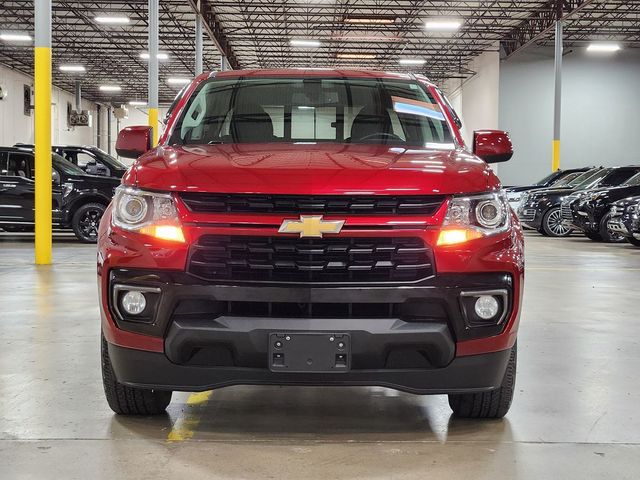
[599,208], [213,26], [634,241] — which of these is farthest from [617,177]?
[213,26]

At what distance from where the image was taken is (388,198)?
3236mm

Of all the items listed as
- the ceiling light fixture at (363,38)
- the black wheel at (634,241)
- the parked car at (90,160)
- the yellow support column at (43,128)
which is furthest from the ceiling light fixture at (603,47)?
the yellow support column at (43,128)

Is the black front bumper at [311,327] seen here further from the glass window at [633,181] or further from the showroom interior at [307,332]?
the glass window at [633,181]

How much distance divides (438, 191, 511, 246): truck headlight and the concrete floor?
2.89ft

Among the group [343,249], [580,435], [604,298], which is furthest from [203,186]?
[604,298]

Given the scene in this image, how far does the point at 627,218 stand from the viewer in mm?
14391

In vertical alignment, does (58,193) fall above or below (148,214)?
above

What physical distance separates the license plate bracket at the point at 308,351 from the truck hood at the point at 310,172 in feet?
1.77

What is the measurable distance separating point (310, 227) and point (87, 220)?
11.9 metres

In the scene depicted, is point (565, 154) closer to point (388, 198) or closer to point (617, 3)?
point (617, 3)

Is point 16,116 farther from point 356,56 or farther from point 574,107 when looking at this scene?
point 574,107

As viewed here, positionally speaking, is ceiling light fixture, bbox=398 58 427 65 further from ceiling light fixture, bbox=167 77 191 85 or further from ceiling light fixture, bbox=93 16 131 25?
ceiling light fixture, bbox=93 16 131 25

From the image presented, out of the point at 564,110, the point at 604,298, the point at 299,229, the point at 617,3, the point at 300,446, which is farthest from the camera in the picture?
the point at 564,110

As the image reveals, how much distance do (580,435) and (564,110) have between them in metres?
30.4
